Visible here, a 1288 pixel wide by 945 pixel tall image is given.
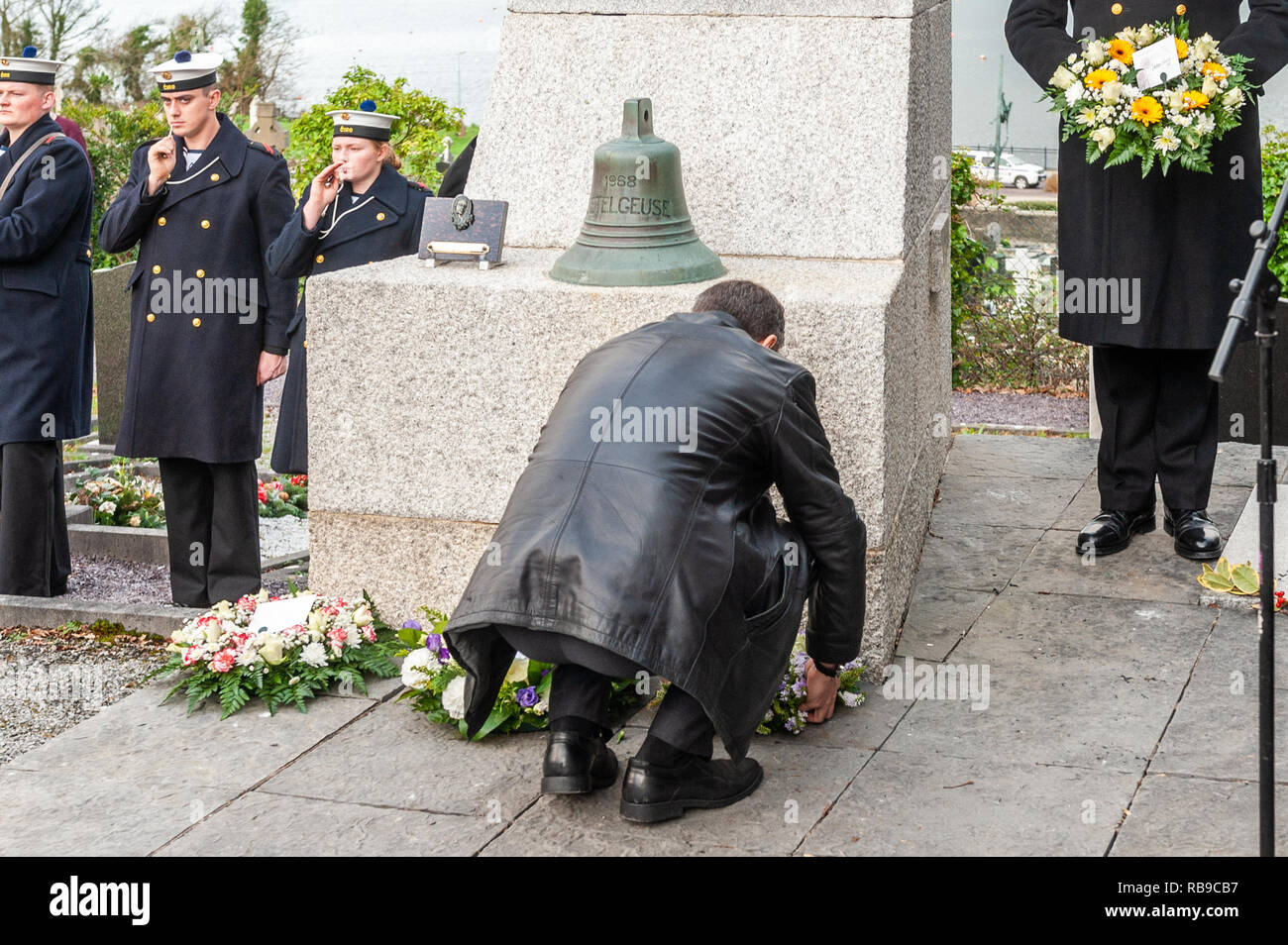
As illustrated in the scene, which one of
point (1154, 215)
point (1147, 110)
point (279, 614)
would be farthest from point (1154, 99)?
point (279, 614)

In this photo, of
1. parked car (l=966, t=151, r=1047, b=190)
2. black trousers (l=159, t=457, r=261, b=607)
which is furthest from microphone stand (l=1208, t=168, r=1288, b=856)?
parked car (l=966, t=151, r=1047, b=190)

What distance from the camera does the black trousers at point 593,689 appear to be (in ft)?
11.7

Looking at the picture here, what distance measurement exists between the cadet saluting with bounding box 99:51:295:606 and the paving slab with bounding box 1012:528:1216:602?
290 centimetres

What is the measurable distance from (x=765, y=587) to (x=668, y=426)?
0.49 meters

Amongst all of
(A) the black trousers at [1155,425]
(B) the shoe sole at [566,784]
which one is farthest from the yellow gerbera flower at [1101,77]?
(B) the shoe sole at [566,784]

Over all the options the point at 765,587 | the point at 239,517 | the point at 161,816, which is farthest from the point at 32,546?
the point at 765,587

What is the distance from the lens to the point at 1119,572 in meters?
5.39

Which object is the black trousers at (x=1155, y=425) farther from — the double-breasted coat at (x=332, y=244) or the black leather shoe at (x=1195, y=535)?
the double-breasted coat at (x=332, y=244)

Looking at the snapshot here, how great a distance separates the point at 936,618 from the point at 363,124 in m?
2.81

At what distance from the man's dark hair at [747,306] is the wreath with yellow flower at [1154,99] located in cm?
168

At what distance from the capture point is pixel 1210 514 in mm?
6035

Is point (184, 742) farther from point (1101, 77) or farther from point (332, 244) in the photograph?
point (1101, 77)

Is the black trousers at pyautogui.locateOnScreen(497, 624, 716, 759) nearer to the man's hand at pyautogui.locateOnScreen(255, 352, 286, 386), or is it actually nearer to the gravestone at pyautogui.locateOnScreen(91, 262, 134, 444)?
the man's hand at pyautogui.locateOnScreen(255, 352, 286, 386)

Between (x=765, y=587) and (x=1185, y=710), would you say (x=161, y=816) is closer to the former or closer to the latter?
(x=765, y=587)
